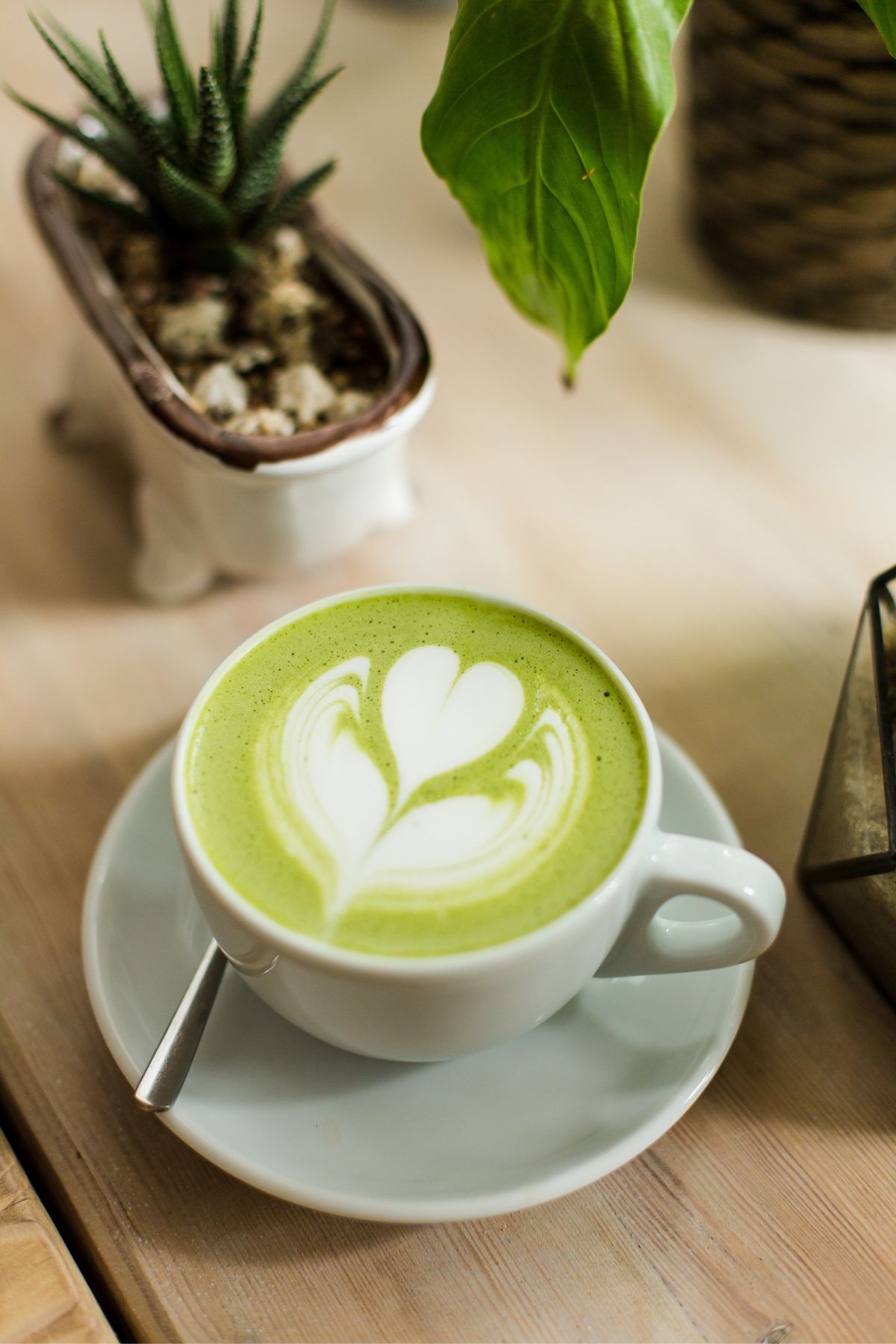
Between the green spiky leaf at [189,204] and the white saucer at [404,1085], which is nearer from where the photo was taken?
the white saucer at [404,1085]

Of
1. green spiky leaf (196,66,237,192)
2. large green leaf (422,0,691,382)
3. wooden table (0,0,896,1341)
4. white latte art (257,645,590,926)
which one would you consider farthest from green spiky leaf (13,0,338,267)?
white latte art (257,645,590,926)

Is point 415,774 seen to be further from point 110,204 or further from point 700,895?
point 110,204

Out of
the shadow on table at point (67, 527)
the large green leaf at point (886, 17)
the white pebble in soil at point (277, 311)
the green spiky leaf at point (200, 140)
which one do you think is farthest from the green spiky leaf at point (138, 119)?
the large green leaf at point (886, 17)

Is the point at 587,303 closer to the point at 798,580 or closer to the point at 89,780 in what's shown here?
the point at 798,580

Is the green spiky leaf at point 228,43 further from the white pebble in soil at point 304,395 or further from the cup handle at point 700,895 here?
the cup handle at point 700,895

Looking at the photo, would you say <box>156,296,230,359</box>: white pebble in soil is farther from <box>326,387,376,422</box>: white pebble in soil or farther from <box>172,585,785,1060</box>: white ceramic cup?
<box>172,585,785,1060</box>: white ceramic cup

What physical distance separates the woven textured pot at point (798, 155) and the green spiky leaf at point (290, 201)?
0.98 feet

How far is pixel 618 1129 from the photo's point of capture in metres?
0.46

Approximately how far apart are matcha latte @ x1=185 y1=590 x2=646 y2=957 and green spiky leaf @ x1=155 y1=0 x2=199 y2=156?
0.31m

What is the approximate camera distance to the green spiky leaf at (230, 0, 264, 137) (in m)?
0.60

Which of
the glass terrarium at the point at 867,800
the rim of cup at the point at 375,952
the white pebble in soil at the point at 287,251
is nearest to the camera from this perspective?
the rim of cup at the point at 375,952

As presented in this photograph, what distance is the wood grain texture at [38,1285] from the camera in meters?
0.44

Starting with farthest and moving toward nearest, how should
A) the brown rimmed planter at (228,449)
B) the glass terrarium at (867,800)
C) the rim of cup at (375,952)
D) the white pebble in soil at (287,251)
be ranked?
the white pebble in soil at (287,251)
the brown rimmed planter at (228,449)
the glass terrarium at (867,800)
the rim of cup at (375,952)

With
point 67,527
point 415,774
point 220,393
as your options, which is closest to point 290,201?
point 220,393
